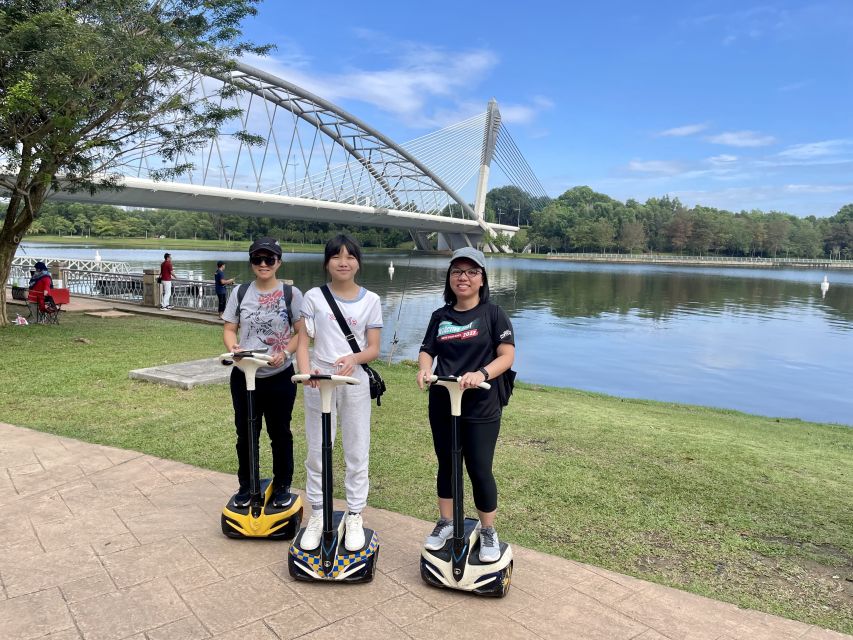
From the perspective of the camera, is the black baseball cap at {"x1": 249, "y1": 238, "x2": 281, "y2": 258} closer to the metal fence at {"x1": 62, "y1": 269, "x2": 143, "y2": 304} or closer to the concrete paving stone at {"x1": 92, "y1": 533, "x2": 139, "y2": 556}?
the concrete paving stone at {"x1": 92, "y1": 533, "x2": 139, "y2": 556}

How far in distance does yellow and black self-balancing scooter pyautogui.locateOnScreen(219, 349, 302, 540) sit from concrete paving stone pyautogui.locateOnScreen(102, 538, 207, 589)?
0.26 meters

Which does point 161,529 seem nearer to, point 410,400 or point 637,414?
point 410,400

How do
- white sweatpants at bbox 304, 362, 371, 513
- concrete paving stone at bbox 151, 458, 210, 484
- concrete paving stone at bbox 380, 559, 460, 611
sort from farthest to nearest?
concrete paving stone at bbox 151, 458, 210, 484
white sweatpants at bbox 304, 362, 371, 513
concrete paving stone at bbox 380, 559, 460, 611

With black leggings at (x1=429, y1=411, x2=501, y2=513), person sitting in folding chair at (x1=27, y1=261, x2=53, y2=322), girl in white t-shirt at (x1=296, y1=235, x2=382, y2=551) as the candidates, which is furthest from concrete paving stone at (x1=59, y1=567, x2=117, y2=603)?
person sitting in folding chair at (x1=27, y1=261, x2=53, y2=322)

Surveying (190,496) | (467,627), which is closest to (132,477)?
(190,496)

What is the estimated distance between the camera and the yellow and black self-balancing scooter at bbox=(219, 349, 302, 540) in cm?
331

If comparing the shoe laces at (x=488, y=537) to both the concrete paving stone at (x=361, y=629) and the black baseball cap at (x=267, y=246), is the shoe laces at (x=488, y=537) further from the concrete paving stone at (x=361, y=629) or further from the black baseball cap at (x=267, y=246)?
the black baseball cap at (x=267, y=246)

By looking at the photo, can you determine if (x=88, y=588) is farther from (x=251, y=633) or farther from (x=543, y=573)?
(x=543, y=573)

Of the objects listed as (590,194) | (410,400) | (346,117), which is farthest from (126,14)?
(590,194)

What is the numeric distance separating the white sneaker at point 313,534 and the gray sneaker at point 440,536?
552mm

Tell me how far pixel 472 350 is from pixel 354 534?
3.70 feet

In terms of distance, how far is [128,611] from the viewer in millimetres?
2727

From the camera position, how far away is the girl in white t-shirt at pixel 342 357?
3.12m

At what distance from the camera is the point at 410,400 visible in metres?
7.48
